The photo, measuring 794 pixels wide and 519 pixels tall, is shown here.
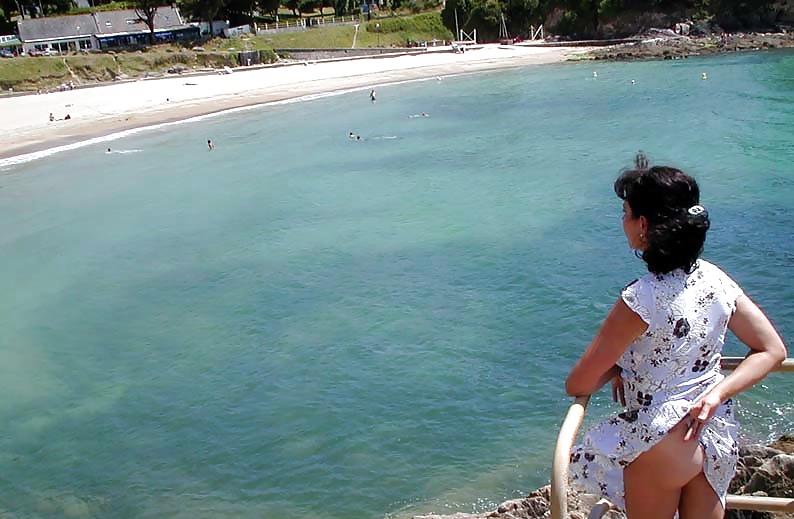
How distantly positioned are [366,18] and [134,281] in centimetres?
8413

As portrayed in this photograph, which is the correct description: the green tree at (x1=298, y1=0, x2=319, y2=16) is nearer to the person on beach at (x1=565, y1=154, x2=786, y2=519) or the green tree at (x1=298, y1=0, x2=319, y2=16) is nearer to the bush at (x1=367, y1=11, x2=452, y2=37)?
the bush at (x1=367, y1=11, x2=452, y2=37)

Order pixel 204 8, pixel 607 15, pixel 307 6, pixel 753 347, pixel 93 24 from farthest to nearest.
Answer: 1. pixel 307 6
2. pixel 607 15
3. pixel 93 24
4. pixel 204 8
5. pixel 753 347

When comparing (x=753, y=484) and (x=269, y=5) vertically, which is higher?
(x=269, y=5)

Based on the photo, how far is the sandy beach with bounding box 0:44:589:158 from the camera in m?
48.5

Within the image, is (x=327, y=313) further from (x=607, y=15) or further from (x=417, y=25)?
(x=417, y=25)

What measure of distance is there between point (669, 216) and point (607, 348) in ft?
1.83

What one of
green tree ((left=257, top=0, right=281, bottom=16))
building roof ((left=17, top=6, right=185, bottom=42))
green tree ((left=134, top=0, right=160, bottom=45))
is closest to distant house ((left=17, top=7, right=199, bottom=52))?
building roof ((left=17, top=6, right=185, bottom=42))

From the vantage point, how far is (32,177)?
35.3m

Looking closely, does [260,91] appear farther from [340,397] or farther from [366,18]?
[340,397]

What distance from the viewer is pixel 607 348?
305 cm

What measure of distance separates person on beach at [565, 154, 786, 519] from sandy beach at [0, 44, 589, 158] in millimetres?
42972

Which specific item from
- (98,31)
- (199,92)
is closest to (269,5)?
(98,31)

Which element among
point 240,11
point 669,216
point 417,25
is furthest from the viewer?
point 417,25

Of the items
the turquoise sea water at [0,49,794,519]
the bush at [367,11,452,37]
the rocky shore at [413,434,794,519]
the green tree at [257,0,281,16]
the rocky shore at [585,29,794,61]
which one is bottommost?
the turquoise sea water at [0,49,794,519]
